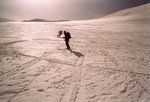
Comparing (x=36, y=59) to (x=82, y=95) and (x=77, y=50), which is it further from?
(x=82, y=95)

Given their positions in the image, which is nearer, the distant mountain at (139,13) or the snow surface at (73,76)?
the snow surface at (73,76)

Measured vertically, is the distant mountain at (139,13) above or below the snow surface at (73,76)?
above

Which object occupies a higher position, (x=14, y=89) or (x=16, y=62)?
(x=16, y=62)

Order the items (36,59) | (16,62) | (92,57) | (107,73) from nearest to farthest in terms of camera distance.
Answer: (107,73) → (16,62) → (36,59) → (92,57)

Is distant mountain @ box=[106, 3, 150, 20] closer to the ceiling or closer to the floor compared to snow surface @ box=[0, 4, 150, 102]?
closer to the ceiling

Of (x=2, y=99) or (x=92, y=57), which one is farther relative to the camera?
(x=92, y=57)

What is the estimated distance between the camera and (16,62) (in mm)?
8328

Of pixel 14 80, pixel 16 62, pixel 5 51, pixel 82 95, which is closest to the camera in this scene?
pixel 82 95

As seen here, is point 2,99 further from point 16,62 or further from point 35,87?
point 16,62

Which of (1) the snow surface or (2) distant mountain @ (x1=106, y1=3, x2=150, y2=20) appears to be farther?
(2) distant mountain @ (x1=106, y1=3, x2=150, y2=20)

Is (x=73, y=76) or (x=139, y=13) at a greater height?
(x=139, y=13)

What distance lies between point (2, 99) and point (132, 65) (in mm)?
6696

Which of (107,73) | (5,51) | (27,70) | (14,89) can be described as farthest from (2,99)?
(5,51)

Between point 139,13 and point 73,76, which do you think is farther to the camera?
point 139,13
